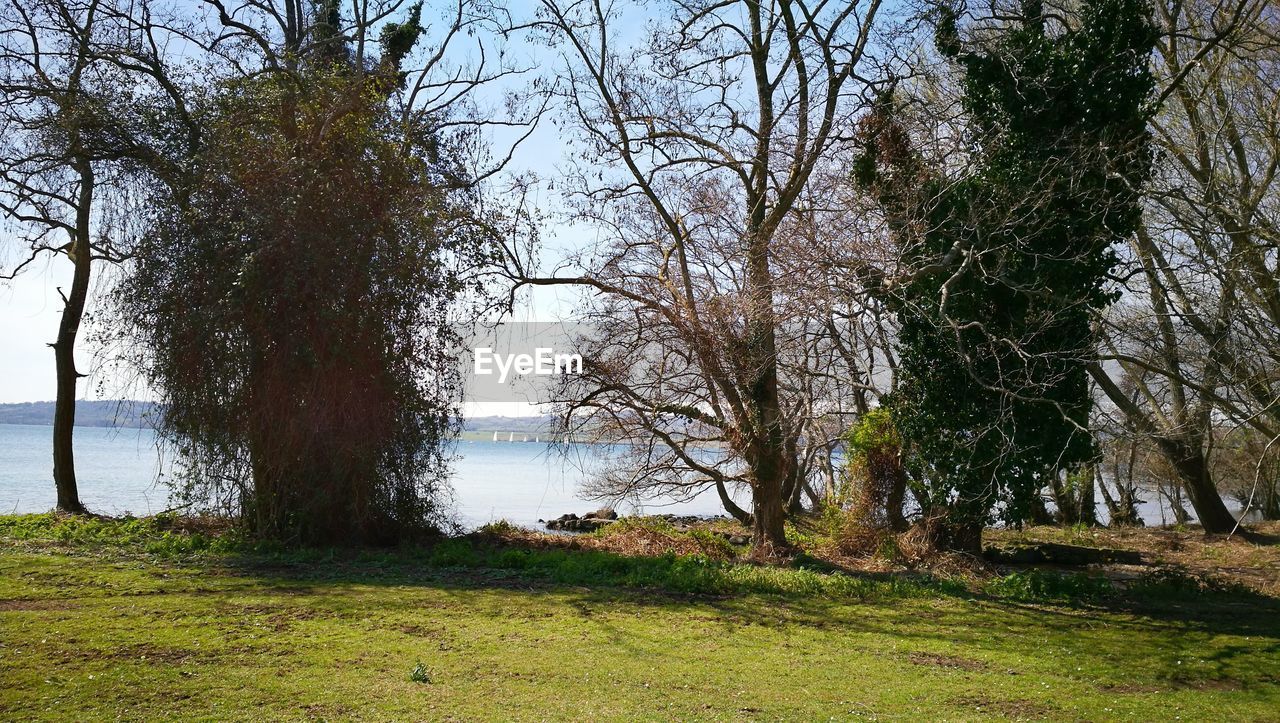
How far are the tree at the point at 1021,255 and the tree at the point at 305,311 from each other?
6394mm

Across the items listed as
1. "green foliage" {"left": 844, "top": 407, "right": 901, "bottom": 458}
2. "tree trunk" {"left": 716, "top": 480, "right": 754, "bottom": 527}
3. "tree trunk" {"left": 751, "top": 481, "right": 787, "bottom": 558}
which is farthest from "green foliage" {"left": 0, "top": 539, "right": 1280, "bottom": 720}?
"tree trunk" {"left": 716, "top": 480, "right": 754, "bottom": 527}

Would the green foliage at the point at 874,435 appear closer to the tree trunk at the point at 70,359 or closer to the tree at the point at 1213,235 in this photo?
the tree at the point at 1213,235

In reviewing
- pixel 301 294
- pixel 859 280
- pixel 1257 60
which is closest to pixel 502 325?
pixel 301 294

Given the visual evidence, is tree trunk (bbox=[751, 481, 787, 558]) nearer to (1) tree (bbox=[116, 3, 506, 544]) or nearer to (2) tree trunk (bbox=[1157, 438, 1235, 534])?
(1) tree (bbox=[116, 3, 506, 544])

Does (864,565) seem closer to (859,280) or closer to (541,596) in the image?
(859,280)

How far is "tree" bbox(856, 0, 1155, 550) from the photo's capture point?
10.5 metres

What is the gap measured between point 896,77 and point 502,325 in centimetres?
693

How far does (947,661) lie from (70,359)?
1452 cm

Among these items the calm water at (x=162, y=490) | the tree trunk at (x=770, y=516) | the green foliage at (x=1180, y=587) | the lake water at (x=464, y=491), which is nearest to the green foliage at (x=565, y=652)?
the green foliage at (x=1180, y=587)

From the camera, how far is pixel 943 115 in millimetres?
12344

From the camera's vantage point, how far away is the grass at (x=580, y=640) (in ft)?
17.6

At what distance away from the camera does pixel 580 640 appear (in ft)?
23.0

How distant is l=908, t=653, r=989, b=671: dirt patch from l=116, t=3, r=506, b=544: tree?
7.33 m

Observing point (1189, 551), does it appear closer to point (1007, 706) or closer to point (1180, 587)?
point (1180, 587)
